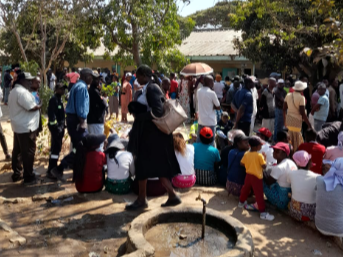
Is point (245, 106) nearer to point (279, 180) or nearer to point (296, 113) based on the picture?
point (296, 113)

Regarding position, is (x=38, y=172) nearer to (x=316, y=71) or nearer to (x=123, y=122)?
(x=123, y=122)

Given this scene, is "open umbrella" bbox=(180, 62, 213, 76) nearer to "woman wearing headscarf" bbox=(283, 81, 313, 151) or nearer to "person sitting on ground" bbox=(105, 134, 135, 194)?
"woman wearing headscarf" bbox=(283, 81, 313, 151)

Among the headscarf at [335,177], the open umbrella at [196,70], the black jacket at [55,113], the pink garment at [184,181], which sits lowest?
the pink garment at [184,181]

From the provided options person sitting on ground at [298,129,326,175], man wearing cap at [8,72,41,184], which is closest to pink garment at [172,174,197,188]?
person sitting on ground at [298,129,326,175]

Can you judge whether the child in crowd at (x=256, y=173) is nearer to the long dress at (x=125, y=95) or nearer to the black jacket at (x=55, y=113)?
the black jacket at (x=55, y=113)

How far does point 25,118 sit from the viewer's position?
17.4ft

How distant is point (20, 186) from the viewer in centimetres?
544

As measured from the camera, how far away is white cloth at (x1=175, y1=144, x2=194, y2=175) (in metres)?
5.16

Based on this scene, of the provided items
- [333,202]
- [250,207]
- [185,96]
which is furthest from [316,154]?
[185,96]

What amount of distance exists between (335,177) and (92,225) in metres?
2.82

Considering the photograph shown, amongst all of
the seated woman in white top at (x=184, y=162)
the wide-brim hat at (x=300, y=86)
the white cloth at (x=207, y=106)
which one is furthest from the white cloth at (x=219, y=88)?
the seated woman in white top at (x=184, y=162)

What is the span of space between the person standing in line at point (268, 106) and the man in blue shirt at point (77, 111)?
159 inches

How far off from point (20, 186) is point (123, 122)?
612cm

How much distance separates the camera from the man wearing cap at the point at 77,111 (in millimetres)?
5375
